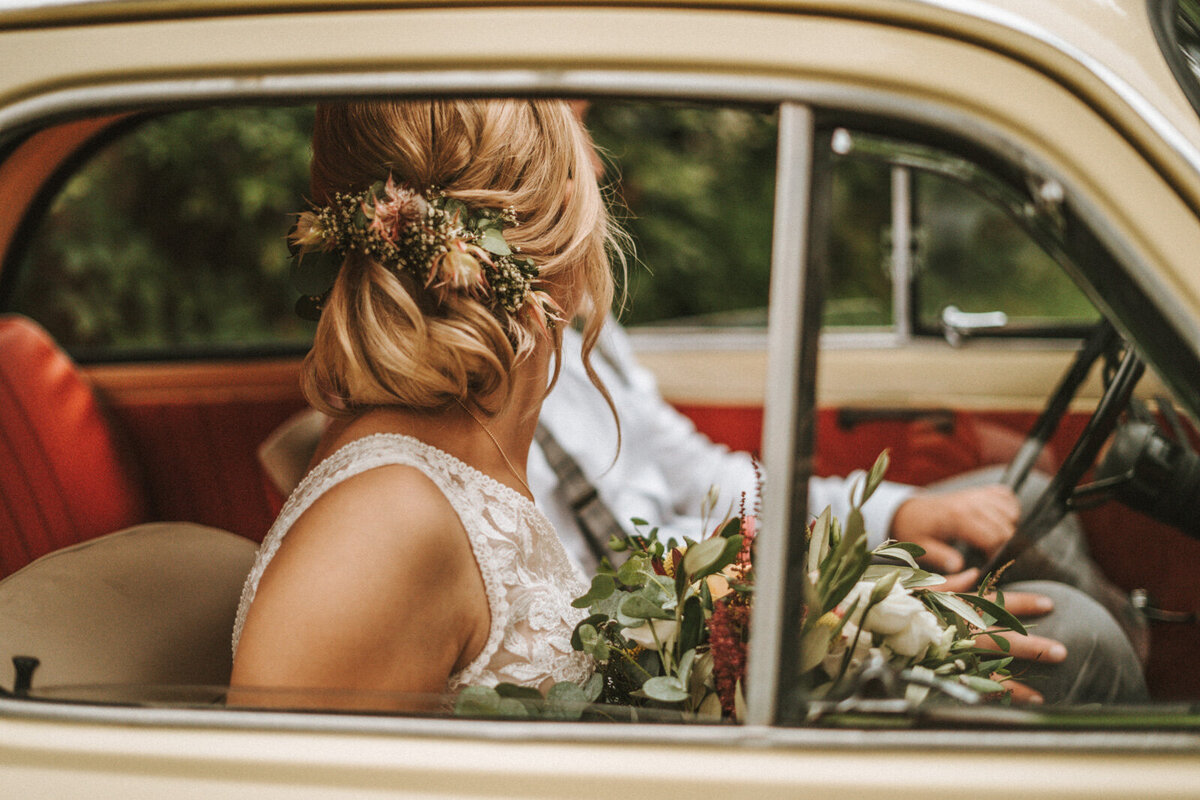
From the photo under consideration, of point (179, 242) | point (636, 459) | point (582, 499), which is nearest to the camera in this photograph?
point (582, 499)

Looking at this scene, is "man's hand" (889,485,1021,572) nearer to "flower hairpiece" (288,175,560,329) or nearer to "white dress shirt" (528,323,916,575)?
"white dress shirt" (528,323,916,575)

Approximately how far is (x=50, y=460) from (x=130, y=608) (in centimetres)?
75

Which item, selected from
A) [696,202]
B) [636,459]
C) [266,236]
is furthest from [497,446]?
[696,202]

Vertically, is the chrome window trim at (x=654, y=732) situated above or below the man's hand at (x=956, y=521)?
below

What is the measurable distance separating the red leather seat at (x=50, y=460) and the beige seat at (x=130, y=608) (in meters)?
0.14

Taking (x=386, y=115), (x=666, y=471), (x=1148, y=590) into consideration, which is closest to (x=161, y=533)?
(x=386, y=115)

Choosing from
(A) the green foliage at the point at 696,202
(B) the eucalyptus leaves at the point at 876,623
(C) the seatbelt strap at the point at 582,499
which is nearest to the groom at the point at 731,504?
(C) the seatbelt strap at the point at 582,499

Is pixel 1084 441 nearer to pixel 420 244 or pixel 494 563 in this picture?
pixel 494 563

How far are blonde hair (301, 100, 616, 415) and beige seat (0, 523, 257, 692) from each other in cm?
40

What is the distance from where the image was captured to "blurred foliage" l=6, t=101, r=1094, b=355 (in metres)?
3.76

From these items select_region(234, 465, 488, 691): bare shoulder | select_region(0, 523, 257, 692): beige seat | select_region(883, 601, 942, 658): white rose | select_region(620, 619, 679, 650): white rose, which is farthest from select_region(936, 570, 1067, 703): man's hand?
select_region(0, 523, 257, 692): beige seat

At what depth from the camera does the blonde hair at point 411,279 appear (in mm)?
1135

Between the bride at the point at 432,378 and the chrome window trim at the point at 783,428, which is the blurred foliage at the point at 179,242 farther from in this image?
the chrome window trim at the point at 783,428

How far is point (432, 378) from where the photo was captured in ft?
3.76
